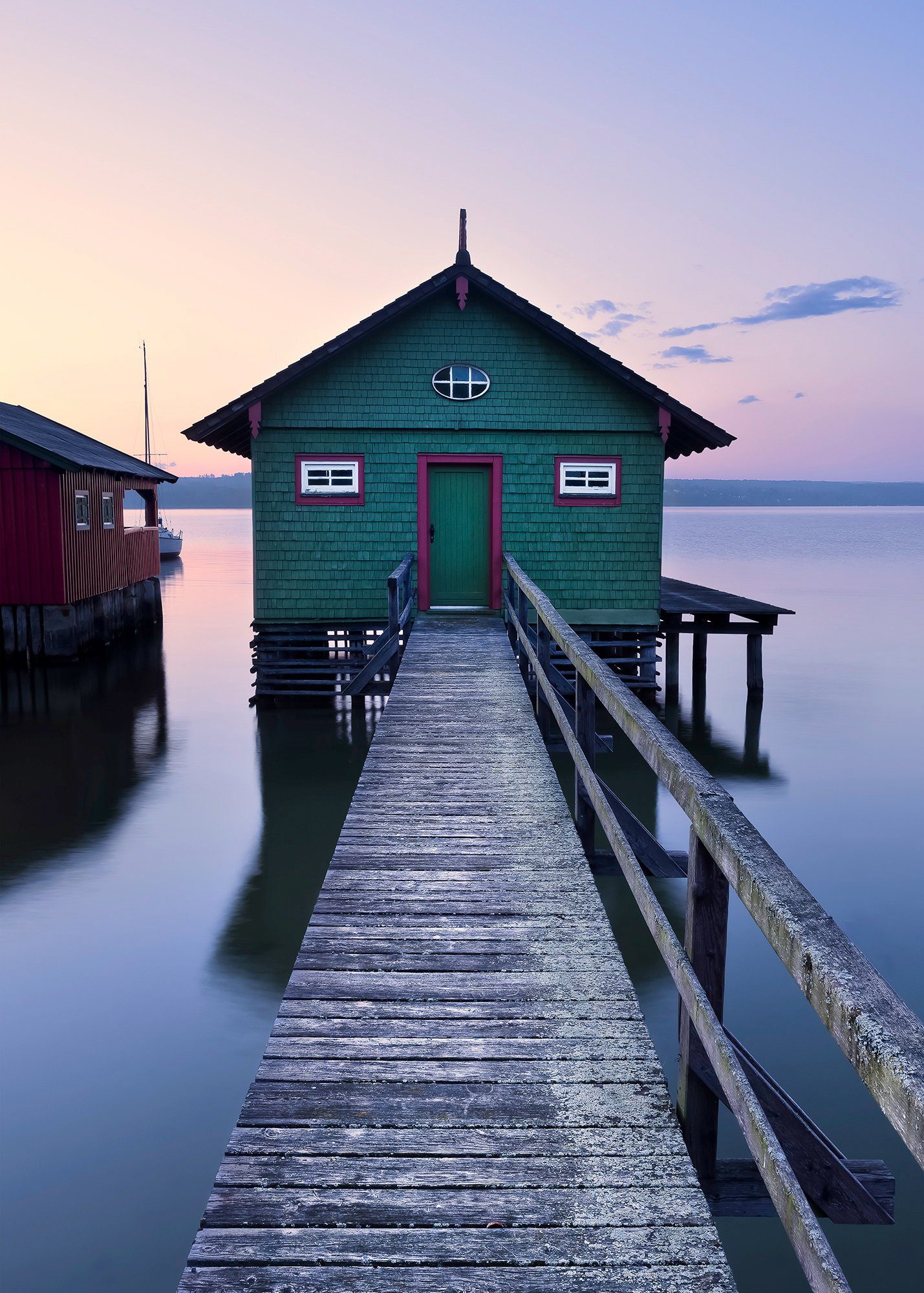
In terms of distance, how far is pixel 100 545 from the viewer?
21203 mm

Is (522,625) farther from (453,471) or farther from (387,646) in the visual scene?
(453,471)

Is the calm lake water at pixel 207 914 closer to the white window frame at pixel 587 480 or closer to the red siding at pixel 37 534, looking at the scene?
the red siding at pixel 37 534

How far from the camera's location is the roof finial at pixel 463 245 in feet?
47.4

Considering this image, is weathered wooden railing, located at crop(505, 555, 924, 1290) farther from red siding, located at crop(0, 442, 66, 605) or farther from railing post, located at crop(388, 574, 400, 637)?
red siding, located at crop(0, 442, 66, 605)

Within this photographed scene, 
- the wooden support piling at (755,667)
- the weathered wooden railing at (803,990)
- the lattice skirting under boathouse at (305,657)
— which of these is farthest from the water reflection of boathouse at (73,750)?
the wooden support piling at (755,667)

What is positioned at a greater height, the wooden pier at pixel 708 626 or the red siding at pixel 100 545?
the red siding at pixel 100 545

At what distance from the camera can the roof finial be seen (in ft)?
47.4

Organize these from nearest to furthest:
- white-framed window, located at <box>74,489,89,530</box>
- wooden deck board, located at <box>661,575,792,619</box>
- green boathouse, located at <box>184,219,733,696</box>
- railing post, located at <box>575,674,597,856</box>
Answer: railing post, located at <box>575,674,597,856</box>, green boathouse, located at <box>184,219,733,696</box>, wooden deck board, located at <box>661,575,792,619</box>, white-framed window, located at <box>74,489,89,530</box>

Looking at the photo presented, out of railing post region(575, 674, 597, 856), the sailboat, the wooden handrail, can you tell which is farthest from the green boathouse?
the sailboat

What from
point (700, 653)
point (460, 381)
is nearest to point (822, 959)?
point (460, 381)

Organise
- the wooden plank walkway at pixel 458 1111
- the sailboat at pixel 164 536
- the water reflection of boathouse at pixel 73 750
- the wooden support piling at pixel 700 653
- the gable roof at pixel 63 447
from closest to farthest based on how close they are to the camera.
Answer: the wooden plank walkway at pixel 458 1111 → the water reflection of boathouse at pixel 73 750 → the gable roof at pixel 63 447 → the wooden support piling at pixel 700 653 → the sailboat at pixel 164 536

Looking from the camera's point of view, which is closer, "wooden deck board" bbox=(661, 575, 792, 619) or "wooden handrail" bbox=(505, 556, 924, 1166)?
"wooden handrail" bbox=(505, 556, 924, 1166)

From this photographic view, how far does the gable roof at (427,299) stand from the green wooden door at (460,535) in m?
2.32

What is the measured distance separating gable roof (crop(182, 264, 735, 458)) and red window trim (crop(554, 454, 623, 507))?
1144mm
